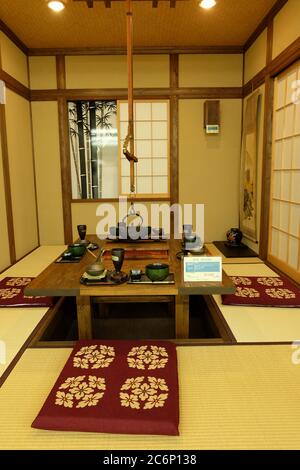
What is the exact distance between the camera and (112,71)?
4754mm

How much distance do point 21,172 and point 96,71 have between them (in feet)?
5.78

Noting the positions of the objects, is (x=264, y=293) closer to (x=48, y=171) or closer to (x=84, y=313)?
(x=84, y=313)

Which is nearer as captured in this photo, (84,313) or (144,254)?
(84,313)

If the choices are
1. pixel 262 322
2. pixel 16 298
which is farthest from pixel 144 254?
pixel 16 298

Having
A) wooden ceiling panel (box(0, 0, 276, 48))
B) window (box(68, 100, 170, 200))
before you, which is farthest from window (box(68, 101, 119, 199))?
wooden ceiling panel (box(0, 0, 276, 48))

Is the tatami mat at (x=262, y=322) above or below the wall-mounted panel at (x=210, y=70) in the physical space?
below

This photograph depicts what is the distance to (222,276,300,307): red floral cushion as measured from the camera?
2.47 metres

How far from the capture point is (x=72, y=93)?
15.7ft

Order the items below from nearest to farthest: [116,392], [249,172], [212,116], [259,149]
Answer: [116,392], [259,149], [249,172], [212,116]

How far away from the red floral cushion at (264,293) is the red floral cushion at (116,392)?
942mm

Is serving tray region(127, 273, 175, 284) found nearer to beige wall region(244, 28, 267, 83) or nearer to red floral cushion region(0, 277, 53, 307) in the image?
red floral cushion region(0, 277, 53, 307)

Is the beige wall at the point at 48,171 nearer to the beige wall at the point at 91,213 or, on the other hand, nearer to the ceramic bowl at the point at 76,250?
the beige wall at the point at 91,213

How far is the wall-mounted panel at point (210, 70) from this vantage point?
474 cm

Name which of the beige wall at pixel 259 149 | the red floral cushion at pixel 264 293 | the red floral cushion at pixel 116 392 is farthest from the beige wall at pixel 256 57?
the red floral cushion at pixel 116 392
